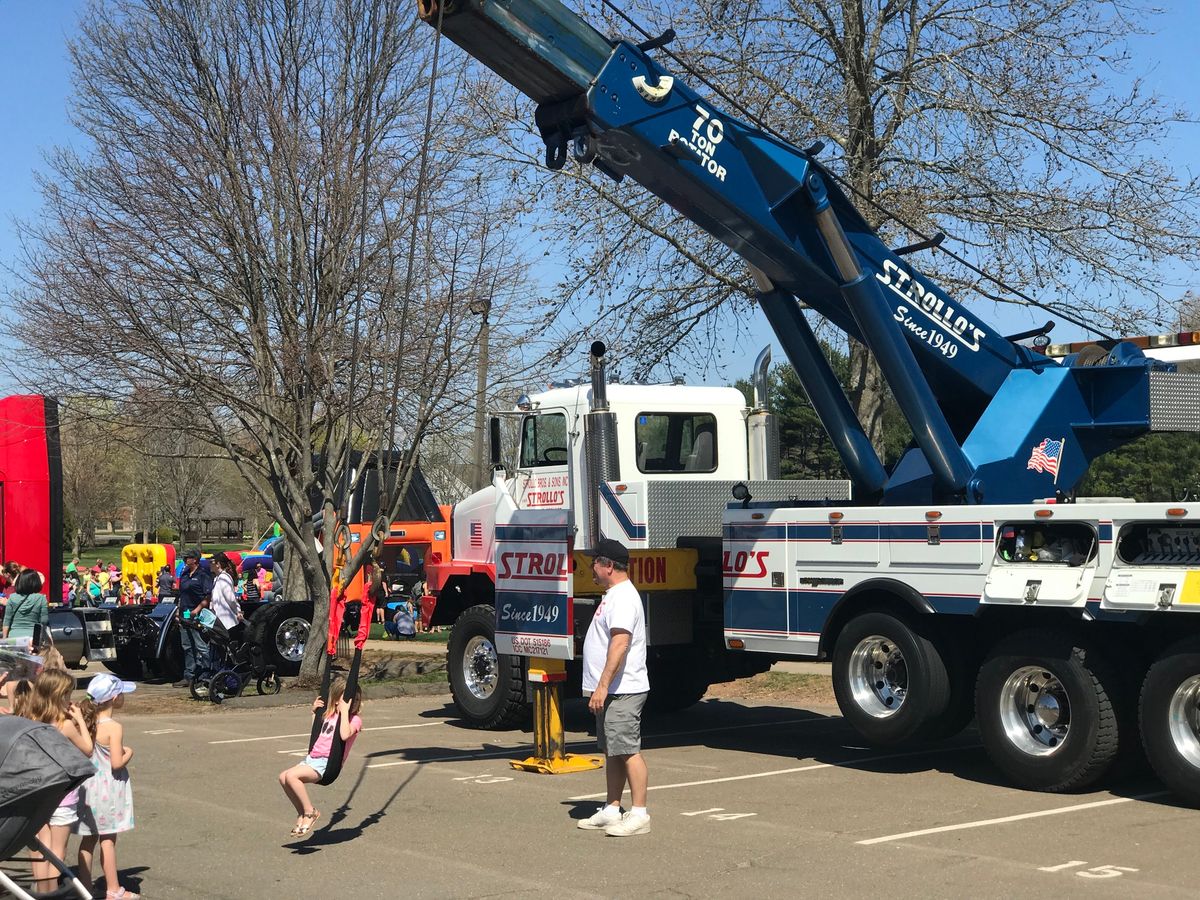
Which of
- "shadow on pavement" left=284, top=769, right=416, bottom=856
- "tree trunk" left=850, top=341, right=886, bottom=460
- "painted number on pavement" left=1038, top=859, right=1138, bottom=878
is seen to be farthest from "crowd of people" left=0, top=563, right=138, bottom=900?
"tree trunk" left=850, top=341, right=886, bottom=460

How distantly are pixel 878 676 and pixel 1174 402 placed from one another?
330 cm

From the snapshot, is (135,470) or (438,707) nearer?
(438,707)

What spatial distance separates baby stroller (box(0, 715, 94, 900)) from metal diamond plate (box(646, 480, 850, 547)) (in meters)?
6.40

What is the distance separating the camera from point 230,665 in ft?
57.8

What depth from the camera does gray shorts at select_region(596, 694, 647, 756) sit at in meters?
8.55

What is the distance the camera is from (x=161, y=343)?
16.5 m

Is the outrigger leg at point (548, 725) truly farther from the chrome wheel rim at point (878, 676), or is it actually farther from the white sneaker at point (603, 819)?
the white sneaker at point (603, 819)

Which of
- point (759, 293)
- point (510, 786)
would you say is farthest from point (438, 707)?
point (759, 293)

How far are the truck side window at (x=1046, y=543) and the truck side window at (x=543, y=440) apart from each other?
17.0 ft

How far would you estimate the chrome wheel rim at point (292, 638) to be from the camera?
A: 60.3 ft

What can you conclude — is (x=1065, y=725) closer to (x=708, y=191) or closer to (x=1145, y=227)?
(x=708, y=191)

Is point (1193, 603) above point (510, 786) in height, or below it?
above

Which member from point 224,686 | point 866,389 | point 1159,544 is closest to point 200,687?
Result: point 224,686

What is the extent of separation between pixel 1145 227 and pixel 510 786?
36.0ft
